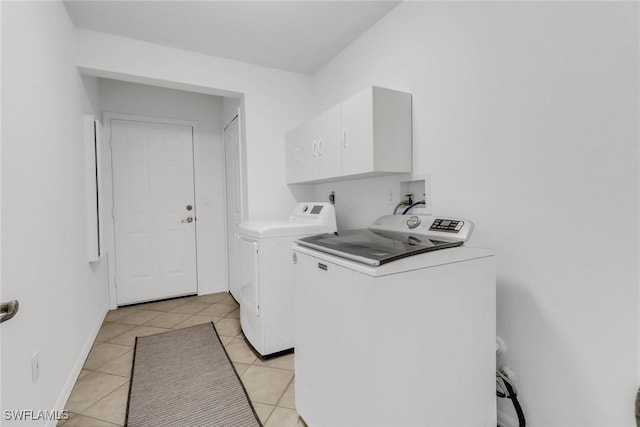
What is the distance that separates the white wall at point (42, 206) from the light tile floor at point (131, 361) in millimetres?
121

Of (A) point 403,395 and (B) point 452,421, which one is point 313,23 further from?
(B) point 452,421

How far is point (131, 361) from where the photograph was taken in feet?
6.94

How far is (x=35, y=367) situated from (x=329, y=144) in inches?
77.2

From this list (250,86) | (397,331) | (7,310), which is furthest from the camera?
(250,86)

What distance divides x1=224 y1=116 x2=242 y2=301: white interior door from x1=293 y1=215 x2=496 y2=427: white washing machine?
1.86 meters

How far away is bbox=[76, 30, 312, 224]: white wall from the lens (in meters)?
2.29

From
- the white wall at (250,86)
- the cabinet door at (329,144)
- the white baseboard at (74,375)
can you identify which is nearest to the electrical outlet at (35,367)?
the white baseboard at (74,375)

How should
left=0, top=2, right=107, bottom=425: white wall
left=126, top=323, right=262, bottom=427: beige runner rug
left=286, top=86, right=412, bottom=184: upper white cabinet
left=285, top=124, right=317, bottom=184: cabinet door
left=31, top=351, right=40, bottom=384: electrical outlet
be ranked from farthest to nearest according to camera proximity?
left=285, top=124, right=317, bottom=184: cabinet door, left=286, top=86, right=412, bottom=184: upper white cabinet, left=126, top=323, right=262, bottom=427: beige runner rug, left=31, top=351, right=40, bottom=384: electrical outlet, left=0, top=2, right=107, bottom=425: white wall

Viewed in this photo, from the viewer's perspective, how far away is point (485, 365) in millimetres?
1284

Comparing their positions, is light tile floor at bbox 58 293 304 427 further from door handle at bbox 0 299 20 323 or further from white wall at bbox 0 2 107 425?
door handle at bbox 0 299 20 323

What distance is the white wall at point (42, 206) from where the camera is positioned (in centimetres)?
114

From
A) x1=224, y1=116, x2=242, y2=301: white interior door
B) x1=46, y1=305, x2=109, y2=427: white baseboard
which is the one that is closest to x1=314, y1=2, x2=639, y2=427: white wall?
x1=224, y1=116, x2=242, y2=301: white interior door

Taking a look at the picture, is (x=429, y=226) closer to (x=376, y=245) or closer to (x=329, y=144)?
(x=376, y=245)

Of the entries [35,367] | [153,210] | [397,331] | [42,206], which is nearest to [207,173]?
[153,210]
